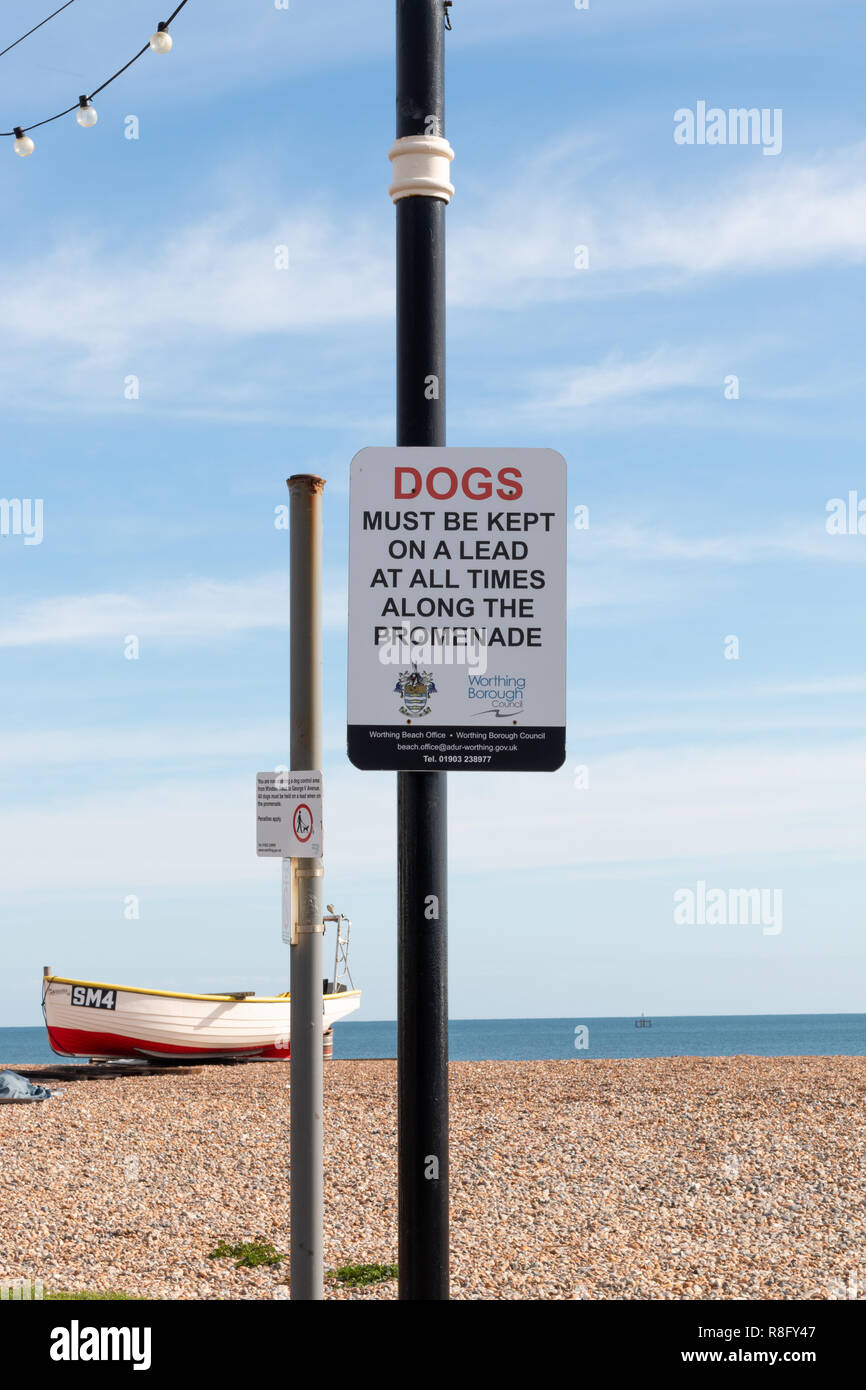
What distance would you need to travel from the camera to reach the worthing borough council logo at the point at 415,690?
4156 mm

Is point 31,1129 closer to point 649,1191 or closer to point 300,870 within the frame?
point 649,1191

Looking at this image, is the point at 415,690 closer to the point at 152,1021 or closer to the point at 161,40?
the point at 161,40

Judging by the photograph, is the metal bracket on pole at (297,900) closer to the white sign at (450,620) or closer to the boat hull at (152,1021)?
the white sign at (450,620)

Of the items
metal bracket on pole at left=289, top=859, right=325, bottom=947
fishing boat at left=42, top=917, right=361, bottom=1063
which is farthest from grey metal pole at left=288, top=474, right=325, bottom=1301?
fishing boat at left=42, top=917, right=361, bottom=1063

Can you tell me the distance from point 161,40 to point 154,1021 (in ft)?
63.0

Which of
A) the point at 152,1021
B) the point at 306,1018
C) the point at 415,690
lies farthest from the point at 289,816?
the point at 152,1021

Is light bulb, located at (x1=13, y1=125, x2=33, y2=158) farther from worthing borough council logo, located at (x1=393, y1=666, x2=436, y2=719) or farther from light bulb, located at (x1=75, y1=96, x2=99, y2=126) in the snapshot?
worthing borough council logo, located at (x1=393, y1=666, x2=436, y2=719)

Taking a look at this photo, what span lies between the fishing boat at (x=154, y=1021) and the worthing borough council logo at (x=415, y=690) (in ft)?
67.8

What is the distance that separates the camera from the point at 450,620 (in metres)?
4.19

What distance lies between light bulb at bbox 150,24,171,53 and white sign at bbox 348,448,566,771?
4789 mm

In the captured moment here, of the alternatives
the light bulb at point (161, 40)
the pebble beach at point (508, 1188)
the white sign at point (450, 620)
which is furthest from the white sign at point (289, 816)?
the light bulb at point (161, 40)

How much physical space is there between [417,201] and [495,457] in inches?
38.5

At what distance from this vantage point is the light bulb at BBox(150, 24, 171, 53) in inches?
297
